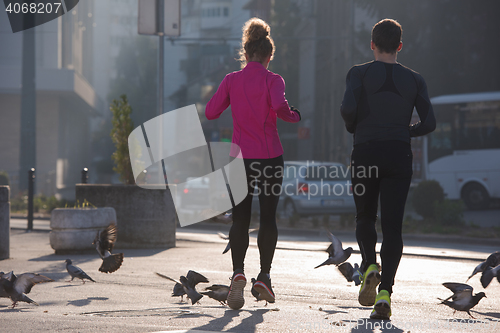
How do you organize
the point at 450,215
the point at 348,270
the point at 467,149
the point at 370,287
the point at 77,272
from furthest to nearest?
the point at 467,149 → the point at 450,215 → the point at 77,272 → the point at 348,270 → the point at 370,287

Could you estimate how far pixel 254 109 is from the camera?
447cm

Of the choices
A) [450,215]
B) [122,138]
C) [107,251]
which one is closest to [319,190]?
[450,215]

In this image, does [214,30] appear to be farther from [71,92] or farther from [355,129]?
[355,129]

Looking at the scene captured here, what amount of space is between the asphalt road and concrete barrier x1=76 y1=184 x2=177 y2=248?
559 mm

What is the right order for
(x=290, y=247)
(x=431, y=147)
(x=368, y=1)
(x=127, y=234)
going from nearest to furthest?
1. (x=127, y=234)
2. (x=290, y=247)
3. (x=431, y=147)
4. (x=368, y=1)

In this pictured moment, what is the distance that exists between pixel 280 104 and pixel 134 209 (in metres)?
5.35

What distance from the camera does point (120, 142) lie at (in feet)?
31.4

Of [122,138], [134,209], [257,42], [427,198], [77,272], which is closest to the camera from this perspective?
[257,42]

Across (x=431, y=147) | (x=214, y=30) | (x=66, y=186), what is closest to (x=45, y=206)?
(x=431, y=147)

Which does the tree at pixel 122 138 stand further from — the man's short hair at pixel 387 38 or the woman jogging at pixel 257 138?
the man's short hair at pixel 387 38

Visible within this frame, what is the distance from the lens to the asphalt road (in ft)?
12.4

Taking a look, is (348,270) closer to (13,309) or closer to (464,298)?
(464,298)

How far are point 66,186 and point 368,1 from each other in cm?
2150

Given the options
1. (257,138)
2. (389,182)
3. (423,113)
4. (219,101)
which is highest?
(219,101)
